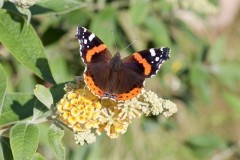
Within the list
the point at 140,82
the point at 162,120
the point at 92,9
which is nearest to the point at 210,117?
the point at 162,120

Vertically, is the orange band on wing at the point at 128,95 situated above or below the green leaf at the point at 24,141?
above

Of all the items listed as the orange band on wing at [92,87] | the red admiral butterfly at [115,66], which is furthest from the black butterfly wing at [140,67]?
the orange band on wing at [92,87]

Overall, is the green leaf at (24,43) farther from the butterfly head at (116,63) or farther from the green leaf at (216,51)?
the green leaf at (216,51)

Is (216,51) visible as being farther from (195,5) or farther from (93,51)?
(93,51)

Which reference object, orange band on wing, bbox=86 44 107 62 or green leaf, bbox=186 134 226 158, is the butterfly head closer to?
orange band on wing, bbox=86 44 107 62

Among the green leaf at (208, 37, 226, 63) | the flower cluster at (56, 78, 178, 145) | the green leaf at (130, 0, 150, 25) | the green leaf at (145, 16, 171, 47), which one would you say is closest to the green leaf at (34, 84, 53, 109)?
the flower cluster at (56, 78, 178, 145)

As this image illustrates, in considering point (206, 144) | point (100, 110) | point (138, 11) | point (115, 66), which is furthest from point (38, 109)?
point (206, 144)
